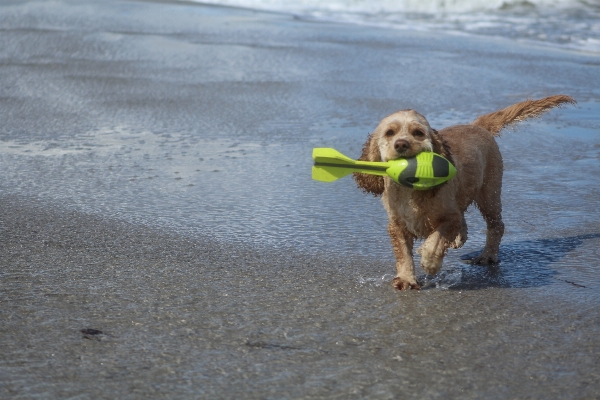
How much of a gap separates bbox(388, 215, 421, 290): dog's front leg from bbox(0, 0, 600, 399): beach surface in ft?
0.30

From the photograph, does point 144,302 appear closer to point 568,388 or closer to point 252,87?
point 568,388

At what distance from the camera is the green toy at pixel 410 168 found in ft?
13.0

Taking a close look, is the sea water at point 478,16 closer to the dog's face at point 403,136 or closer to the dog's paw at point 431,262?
the dog's face at point 403,136

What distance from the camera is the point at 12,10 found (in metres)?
13.7

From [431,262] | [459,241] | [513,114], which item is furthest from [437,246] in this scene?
[513,114]

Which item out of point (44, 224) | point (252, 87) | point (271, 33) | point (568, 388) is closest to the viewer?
point (568, 388)

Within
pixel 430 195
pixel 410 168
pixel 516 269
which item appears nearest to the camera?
pixel 410 168

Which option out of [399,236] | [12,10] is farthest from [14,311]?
[12,10]

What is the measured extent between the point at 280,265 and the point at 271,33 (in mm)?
9031

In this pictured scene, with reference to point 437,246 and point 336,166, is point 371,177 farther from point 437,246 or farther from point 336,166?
point 437,246

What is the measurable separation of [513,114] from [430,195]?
56.0 inches

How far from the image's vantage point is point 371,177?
442 cm

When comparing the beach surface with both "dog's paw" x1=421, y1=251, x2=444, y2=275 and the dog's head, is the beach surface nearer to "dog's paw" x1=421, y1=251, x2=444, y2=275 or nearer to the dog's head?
"dog's paw" x1=421, y1=251, x2=444, y2=275

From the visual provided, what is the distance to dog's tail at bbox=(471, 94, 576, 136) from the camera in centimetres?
528
